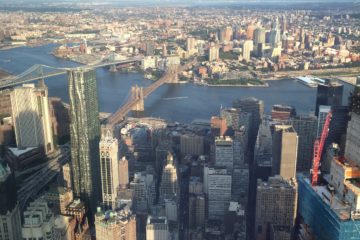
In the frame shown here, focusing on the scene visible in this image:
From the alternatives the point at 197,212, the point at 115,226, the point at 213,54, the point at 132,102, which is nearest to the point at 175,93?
the point at 132,102

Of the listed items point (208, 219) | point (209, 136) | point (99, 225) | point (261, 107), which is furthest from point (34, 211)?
point (261, 107)

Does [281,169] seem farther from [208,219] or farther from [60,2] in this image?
[60,2]

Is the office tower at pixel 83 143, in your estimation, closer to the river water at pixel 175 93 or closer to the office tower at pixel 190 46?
the river water at pixel 175 93

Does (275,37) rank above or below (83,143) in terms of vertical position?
above

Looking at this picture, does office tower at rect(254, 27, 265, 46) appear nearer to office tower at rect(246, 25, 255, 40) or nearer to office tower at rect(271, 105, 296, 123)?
office tower at rect(246, 25, 255, 40)

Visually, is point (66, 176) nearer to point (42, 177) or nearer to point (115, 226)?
point (42, 177)

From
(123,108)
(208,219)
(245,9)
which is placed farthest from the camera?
(245,9)

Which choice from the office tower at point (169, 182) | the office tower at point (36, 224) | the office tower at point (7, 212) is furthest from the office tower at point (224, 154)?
the office tower at point (36, 224)
